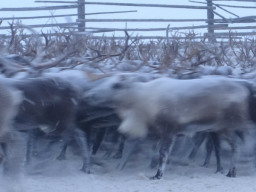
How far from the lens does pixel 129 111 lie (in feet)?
20.3

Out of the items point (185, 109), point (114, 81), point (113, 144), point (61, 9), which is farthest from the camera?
point (61, 9)

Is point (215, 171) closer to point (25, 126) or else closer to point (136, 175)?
point (136, 175)

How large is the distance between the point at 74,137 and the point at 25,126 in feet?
3.16

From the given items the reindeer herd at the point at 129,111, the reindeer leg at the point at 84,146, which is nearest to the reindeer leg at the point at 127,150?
the reindeer herd at the point at 129,111

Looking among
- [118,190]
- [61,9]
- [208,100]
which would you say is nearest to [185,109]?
[208,100]

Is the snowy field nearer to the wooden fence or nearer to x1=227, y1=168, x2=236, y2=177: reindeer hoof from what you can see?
x1=227, y1=168, x2=236, y2=177: reindeer hoof

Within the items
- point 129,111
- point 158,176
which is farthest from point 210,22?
point 158,176

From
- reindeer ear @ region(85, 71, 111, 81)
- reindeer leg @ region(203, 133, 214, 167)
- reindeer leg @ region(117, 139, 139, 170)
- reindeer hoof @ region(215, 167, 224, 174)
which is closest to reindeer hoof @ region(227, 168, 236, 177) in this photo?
reindeer hoof @ region(215, 167, 224, 174)

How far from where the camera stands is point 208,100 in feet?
20.0

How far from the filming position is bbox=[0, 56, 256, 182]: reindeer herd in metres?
5.74

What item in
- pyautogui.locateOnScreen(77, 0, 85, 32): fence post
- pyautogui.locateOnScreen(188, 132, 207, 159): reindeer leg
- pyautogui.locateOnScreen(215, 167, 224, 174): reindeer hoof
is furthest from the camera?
pyautogui.locateOnScreen(77, 0, 85, 32): fence post

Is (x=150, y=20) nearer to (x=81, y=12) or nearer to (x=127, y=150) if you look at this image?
(x=81, y=12)

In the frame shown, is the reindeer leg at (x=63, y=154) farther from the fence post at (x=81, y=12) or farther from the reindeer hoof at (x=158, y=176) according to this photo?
the fence post at (x=81, y=12)

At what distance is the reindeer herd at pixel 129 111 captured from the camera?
226 inches
